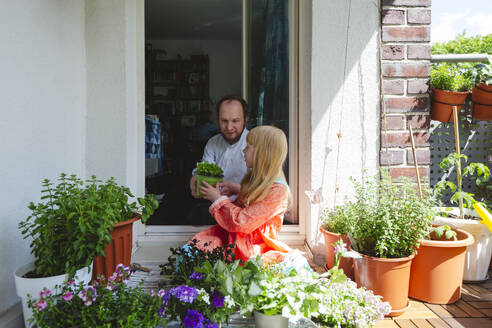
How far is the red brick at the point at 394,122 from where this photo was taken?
222cm

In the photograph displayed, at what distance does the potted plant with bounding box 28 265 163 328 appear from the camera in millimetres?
1141

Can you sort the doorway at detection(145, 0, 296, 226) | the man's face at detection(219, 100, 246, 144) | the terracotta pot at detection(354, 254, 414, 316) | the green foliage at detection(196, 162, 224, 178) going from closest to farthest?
the terracotta pot at detection(354, 254, 414, 316)
the green foliage at detection(196, 162, 224, 178)
the man's face at detection(219, 100, 246, 144)
the doorway at detection(145, 0, 296, 226)

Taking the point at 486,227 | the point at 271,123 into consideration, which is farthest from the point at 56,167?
the point at 486,227

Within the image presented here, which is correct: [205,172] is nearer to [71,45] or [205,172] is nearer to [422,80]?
[71,45]

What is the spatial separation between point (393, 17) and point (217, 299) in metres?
2.05

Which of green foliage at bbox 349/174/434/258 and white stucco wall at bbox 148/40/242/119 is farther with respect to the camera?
white stucco wall at bbox 148/40/242/119

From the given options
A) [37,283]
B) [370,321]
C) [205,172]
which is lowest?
[370,321]

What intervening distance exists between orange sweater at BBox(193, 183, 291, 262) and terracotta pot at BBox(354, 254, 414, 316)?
1.49 feet

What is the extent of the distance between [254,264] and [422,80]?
1696 mm

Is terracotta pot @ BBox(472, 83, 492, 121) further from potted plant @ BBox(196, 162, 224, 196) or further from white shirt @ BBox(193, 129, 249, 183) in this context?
potted plant @ BBox(196, 162, 224, 196)

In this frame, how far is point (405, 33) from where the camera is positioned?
2.20 m

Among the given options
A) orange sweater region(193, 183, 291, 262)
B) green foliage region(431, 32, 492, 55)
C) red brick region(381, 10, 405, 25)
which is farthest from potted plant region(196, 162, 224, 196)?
green foliage region(431, 32, 492, 55)

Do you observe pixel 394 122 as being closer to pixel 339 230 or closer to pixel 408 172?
pixel 408 172

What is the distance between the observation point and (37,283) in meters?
1.26
